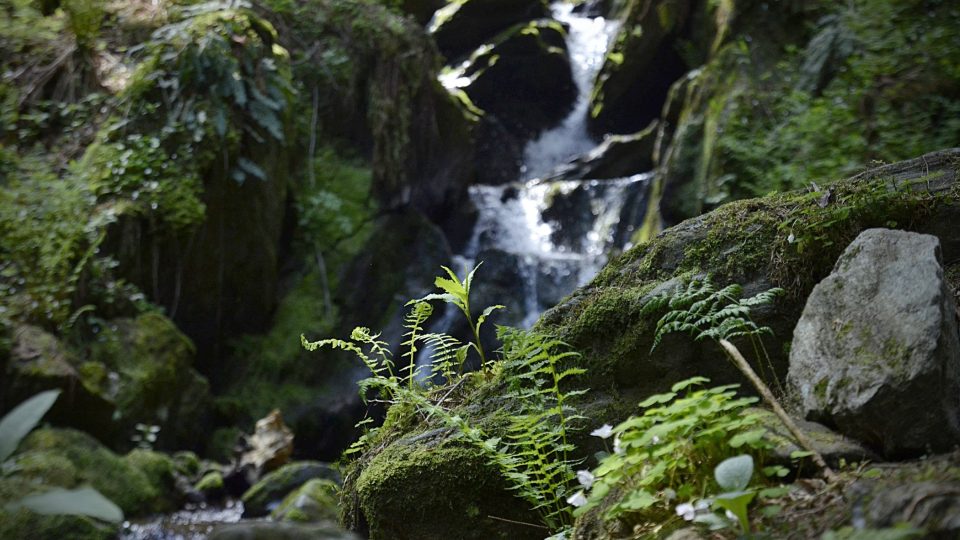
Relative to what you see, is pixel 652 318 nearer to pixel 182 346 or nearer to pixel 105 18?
pixel 182 346

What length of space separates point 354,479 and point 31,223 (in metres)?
6.04

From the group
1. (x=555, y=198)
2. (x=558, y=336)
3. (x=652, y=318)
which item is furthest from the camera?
(x=555, y=198)

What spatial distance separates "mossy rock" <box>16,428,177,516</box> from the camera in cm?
612

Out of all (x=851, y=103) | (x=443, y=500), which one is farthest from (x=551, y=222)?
(x=443, y=500)

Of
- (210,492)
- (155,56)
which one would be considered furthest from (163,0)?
(210,492)

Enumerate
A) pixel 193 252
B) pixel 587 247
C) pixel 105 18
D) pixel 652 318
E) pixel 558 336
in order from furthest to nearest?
1. pixel 587 247
2. pixel 105 18
3. pixel 193 252
4. pixel 558 336
5. pixel 652 318

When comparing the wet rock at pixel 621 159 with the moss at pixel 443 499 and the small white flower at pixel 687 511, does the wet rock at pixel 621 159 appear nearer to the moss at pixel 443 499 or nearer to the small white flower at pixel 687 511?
the moss at pixel 443 499

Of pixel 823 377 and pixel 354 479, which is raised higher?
pixel 823 377

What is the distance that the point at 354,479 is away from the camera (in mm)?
3500

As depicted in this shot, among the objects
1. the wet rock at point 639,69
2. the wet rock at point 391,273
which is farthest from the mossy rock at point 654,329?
the wet rock at point 639,69

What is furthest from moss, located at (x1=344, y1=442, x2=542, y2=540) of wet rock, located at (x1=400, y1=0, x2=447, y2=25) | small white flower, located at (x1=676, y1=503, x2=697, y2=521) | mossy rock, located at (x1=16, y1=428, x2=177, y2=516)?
wet rock, located at (x1=400, y1=0, x2=447, y2=25)

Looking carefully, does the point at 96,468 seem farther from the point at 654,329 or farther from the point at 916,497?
the point at 916,497

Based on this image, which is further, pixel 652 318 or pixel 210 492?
pixel 210 492

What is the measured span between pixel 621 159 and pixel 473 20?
22.4ft
